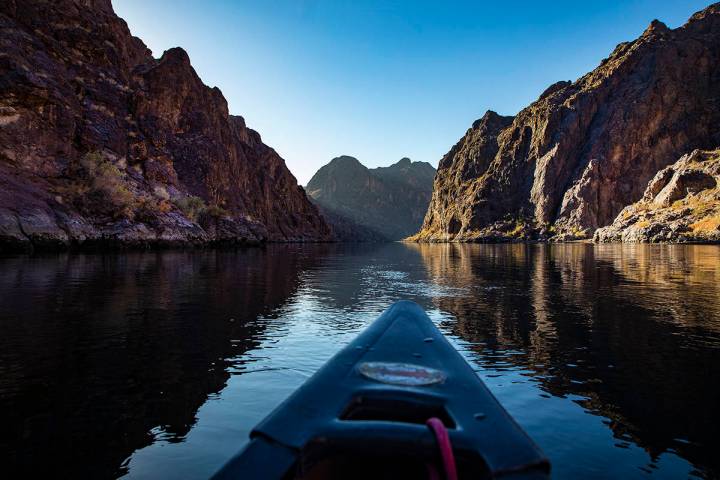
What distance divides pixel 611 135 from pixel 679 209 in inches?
2546

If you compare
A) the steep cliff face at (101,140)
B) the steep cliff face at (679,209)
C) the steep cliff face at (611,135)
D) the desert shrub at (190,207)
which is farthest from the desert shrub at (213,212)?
the steep cliff face at (611,135)

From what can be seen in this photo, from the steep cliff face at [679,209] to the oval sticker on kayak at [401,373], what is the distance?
95.0m

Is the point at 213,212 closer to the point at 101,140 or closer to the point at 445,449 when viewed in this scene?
the point at 101,140

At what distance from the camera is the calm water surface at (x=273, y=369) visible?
5.23 m

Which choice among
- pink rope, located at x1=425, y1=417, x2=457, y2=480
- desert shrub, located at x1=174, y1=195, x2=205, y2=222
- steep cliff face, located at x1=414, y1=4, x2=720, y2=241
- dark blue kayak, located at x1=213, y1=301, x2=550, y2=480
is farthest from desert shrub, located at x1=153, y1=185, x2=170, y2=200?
steep cliff face, located at x1=414, y1=4, x2=720, y2=241

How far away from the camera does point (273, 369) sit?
8578 mm

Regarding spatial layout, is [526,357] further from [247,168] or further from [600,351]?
[247,168]

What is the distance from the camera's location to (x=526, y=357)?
9445 millimetres

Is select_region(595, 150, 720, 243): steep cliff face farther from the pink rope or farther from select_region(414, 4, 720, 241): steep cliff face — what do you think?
the pink rope

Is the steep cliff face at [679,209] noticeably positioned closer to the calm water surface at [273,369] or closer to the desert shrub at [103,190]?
the calm water surface at [273,369]

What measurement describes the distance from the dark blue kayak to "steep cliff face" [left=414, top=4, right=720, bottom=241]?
14548 cm

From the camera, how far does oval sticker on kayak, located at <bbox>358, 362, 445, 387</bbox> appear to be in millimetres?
4363

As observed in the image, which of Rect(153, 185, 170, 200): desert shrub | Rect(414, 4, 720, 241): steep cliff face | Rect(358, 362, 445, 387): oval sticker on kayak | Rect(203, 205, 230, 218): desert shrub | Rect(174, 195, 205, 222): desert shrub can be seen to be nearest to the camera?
Rect(358, 362, 445, 387): oval sticker on kayak

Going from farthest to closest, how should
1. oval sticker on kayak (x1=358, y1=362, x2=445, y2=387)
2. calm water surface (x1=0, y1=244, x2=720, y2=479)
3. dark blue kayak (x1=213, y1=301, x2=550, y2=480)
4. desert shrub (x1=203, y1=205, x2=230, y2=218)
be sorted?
desert shrub (x1=203, y1=205, x2=230, y2=218) < calm water surface (x1=0, y1=244, x2=720, y2=479) < oval sticker on kayak (x1=358, y1=362, x2=445, y2=387) < dark blue kayak (x1=213, y1=301, x2=550, y2=480)
